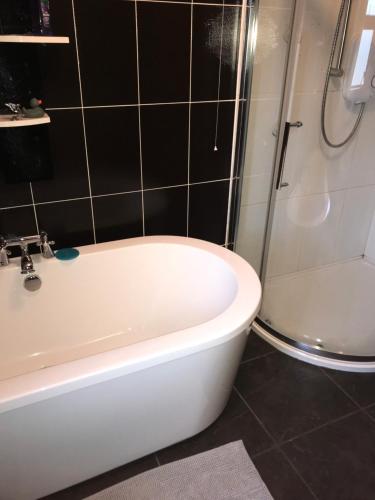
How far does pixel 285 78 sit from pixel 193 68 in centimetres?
44

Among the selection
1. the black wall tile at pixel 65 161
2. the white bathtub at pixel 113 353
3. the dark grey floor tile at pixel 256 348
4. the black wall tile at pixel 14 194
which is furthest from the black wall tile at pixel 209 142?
the dark grey floor tile at pixel 256 348

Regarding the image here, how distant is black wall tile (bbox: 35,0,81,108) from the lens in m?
1.42

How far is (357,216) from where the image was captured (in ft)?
8.41

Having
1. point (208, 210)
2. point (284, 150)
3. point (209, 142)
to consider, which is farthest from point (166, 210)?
point (284, 150)

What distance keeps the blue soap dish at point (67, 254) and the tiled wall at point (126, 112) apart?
92 mm

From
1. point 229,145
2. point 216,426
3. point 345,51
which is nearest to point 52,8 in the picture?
point 229,145

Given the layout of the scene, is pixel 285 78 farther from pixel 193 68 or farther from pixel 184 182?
pixel 184 182

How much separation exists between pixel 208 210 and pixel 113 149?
1.97ft

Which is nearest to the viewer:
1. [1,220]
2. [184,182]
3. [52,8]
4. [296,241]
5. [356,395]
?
[52,8]

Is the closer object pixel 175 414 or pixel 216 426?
pixel 175 414

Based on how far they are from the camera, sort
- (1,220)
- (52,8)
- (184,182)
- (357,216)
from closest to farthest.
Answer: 1. (52,8)
2. (1,220)
3. (184,182)
4. (357,216)

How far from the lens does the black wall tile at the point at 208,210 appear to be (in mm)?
1999

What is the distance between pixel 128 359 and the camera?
1.14 metres

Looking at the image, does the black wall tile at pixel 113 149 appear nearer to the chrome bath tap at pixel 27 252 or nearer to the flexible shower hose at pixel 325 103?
the chrome bath tap at pixel 27 252
